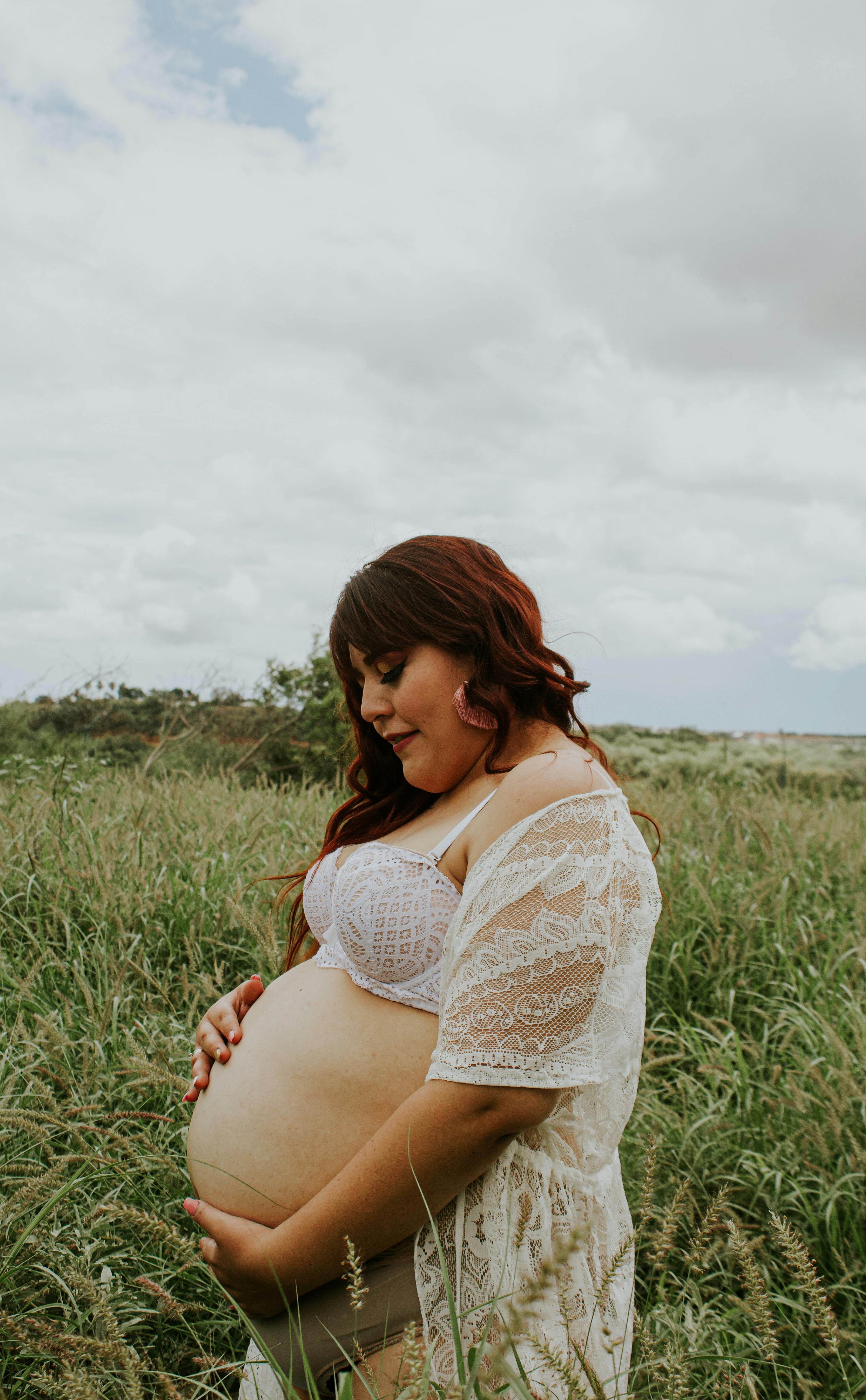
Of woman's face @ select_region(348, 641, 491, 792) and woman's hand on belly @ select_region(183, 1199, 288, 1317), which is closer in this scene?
woman's hand on belly @ select_region(183, 1199, 288, 1317)

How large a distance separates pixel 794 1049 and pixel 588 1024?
2.08m

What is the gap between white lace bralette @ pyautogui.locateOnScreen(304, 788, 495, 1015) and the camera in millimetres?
1591

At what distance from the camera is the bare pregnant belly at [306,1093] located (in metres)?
1.59

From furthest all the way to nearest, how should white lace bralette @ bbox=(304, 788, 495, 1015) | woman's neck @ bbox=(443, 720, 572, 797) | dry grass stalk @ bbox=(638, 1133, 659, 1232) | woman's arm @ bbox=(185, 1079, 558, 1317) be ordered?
woman's neck @ bbox=(443, 720, 572, 797) → white lace bralette @ bbox=(304, 788, 495, 1015) → woman's arm @ bbox=(185, 1079, 558, 1317) → dry grass stalk @ bbox=(638, 1133, 659, 1232)

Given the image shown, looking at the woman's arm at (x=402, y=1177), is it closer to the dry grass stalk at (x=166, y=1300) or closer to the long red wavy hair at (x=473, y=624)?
the dry grass stalk at (x=166, y=1300)

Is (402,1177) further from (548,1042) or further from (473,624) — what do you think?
(473,624)

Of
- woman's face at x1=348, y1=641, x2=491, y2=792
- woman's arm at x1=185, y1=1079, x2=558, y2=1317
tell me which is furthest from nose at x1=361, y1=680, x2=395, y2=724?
woman's arm at x1=185, y1=1079, x2=558, y2=1317

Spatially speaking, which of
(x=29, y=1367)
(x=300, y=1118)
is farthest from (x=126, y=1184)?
(x=300, y=1118)

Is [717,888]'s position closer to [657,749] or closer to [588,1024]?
[588,1024]

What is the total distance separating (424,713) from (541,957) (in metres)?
0.60

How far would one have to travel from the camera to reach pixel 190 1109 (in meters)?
2.73

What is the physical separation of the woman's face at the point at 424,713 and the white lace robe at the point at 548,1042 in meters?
0.38

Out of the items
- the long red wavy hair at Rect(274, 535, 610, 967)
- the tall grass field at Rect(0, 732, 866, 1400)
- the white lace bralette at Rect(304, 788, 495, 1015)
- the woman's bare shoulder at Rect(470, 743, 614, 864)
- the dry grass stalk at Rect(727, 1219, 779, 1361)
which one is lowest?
the tall grass field at Rect(0, 732, 866, 1400)

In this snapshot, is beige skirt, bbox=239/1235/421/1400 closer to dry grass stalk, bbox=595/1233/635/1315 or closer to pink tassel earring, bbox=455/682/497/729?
dry grass stalk, bbox=595/1233/635/1315
